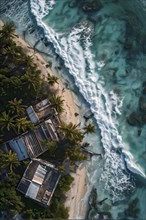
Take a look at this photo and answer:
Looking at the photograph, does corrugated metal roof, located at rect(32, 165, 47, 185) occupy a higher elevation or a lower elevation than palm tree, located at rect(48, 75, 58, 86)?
lower

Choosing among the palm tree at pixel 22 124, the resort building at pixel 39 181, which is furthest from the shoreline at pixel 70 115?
the palm tree at pixel 22 124

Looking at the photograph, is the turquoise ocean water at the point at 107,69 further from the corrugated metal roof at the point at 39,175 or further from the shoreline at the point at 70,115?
the corrugated metal roof at the point at 39,175

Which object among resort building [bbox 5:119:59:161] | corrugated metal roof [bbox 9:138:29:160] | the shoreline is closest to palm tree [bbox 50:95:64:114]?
the shoreline

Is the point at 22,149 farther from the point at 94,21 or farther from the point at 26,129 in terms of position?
the point at 94,21

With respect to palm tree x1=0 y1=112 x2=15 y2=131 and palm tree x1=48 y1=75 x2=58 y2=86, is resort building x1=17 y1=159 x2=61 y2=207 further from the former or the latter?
palm tree x1=48 y1=75 x2=58 y2=86

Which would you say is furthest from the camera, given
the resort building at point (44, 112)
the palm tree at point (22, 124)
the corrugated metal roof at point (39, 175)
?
the resort building at point (44, 112)

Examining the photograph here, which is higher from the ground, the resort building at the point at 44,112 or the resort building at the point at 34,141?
the resort building at the point at 44,112
